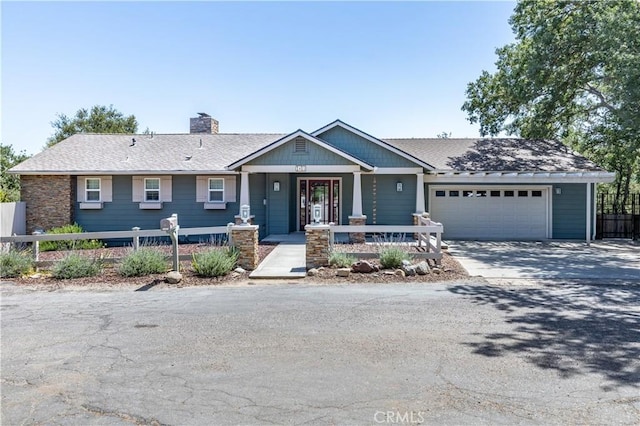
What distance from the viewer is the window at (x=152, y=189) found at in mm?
17875

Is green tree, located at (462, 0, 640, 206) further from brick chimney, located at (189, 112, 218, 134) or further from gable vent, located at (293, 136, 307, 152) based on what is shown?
brick chimney, located at (189, 112, 218, 134)

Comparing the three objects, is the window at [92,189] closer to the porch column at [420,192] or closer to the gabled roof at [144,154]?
the gabled roof at [144,154]

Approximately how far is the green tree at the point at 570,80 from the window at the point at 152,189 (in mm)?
16550

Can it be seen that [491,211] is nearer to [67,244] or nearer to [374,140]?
[374,140]

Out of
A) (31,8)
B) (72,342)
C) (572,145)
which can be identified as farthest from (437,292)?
(572,145)

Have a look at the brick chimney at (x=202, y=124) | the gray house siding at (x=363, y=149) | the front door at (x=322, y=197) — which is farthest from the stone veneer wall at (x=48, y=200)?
the gray house siding at (x=363, y=149)

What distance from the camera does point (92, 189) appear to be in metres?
17.8

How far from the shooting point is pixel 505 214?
18297 millimetres

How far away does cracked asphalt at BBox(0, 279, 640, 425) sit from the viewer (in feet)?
12.1

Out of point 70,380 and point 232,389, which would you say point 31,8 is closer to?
point 70,380

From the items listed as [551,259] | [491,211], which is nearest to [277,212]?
[491,211]

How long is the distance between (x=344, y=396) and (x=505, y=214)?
1625cm

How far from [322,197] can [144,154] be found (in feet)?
25.9

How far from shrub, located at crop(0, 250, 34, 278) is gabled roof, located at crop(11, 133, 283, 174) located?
7.45 m
